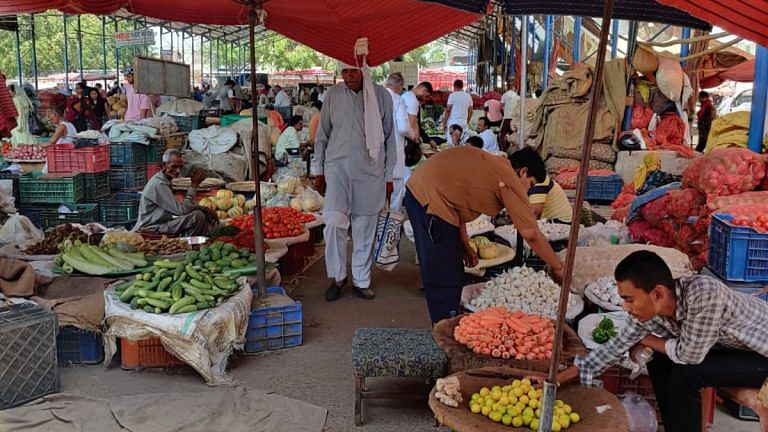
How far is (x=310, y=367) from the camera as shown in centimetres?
493

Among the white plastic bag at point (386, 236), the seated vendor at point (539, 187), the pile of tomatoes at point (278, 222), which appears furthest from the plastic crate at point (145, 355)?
the seated vendor at point (539, 187)

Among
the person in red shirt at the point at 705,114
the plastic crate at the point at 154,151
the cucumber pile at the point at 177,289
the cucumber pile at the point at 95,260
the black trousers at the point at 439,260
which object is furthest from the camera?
the person in red shirt at the point at 705,114

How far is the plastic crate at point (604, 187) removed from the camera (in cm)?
938

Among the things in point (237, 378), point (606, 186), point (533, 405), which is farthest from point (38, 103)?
point (533, 405)

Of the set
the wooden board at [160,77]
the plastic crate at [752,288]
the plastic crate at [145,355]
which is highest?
the wooden board at [160,77]

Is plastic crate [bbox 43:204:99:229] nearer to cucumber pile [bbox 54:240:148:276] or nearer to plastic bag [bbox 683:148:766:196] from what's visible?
cucumber pile [bbox 54:240:148:276]

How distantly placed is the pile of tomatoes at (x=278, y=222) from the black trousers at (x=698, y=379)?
169 inches

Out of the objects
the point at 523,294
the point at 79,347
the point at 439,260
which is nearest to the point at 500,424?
the point at 439,260

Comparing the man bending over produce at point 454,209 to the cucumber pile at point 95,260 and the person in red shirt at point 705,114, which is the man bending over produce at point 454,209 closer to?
the cucumber pile at point 95,260

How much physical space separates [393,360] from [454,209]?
105cm

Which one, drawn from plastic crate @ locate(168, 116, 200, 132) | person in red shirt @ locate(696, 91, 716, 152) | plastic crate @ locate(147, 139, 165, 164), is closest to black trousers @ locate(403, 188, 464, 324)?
plastic crate @ locate(147, 139, 165, 164)

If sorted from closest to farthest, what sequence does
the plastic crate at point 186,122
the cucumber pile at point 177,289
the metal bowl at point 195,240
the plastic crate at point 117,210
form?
the cucumber pile at point 177,289 < the metal bowl at point 195,240 < the plastic crate at point 117,210 < the plastic crate at point 186,122

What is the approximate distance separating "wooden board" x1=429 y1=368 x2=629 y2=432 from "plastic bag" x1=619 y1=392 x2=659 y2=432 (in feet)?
1.72

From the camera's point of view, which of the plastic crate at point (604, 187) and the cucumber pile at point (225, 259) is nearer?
the cucumber pile at point (225, 259)
